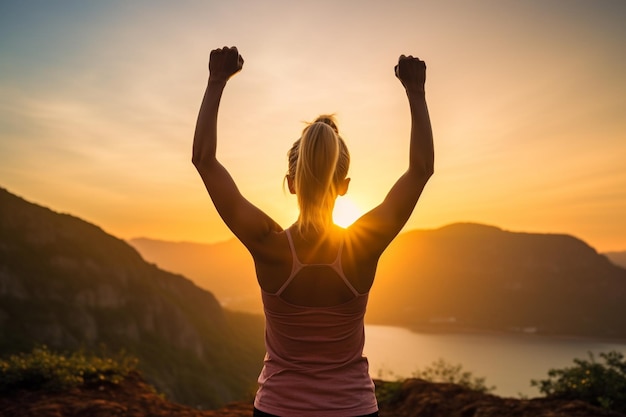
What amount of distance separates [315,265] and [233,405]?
7145 millimetres

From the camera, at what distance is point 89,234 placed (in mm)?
125688

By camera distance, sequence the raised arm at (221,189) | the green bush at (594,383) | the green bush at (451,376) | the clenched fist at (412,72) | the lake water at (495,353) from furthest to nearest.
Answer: the lake water at (495,353) → the green bush at (451,376) → the green bush at (594,383) → the clenched fist at (412,72) → the raised arm at (221,189)

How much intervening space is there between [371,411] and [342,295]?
0.46 meters

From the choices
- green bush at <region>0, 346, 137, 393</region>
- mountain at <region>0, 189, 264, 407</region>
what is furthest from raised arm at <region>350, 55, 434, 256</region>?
mountain at <region>0, 189, 264, 407</region>

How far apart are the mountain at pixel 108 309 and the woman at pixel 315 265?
9325cm

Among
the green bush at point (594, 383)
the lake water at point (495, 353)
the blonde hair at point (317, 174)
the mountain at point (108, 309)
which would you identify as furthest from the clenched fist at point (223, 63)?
the mountain at point (108, 309)

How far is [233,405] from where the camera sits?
8.02 metres

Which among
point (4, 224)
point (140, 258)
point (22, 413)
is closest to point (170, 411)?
point (22, 413)

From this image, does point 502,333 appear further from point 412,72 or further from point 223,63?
point 223,63

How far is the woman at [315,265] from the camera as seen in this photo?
1.70 m

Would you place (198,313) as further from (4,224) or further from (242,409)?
(242,409)

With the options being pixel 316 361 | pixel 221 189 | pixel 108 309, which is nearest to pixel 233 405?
pixel 316 361

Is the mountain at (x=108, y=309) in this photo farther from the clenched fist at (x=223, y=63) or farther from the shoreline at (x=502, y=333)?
the clenched fist at (x=223, y=63)

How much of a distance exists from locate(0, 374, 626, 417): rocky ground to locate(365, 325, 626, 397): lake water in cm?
5678
